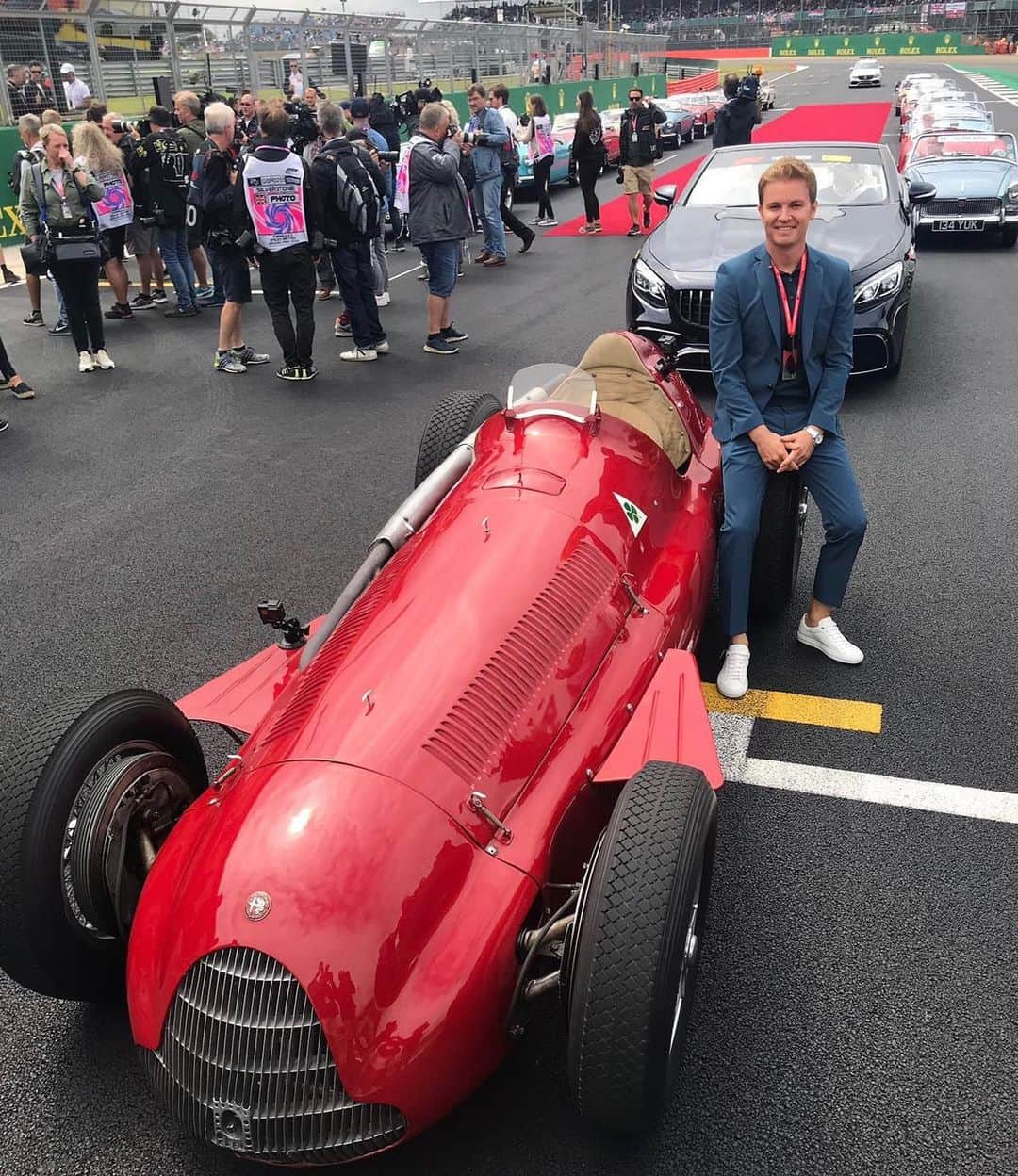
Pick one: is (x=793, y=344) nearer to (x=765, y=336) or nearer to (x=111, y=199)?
(x=765, y=336)

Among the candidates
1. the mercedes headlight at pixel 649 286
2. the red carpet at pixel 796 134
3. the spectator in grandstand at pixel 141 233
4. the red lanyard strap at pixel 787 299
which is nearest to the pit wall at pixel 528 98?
the red carpet at pixel 796 134

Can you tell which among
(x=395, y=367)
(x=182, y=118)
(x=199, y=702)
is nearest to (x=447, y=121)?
(x=395, y=367)

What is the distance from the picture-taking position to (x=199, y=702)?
120 inches

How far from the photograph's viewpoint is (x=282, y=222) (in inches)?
298

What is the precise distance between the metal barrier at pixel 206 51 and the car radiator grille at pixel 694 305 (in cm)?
1149

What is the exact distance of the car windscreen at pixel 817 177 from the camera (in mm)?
8000

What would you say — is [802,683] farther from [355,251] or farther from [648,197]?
[648,197]

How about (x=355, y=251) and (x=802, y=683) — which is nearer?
(x=802, y=683)

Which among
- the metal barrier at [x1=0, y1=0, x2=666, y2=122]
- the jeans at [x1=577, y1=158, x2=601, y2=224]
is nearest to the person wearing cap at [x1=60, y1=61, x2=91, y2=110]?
the metal barrier at [x1=0, y1=0, x2=666, y2=122]

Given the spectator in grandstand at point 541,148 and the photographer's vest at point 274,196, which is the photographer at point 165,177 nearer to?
the photographer's vest at point 274,196

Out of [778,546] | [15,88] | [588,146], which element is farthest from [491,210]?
[778,546]

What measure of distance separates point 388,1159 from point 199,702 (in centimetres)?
141

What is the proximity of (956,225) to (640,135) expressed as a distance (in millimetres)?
4008

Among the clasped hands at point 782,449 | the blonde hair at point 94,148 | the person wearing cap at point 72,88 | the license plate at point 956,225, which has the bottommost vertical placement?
the license plate at point 956,225
